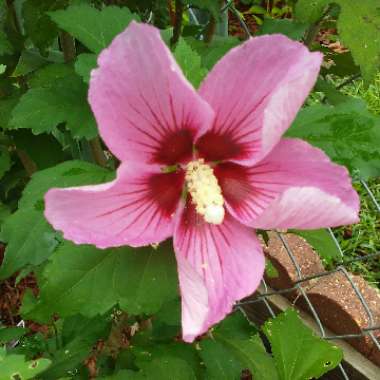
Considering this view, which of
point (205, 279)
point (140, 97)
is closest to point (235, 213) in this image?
point (205, 279)

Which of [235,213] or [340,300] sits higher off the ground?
[235,213]

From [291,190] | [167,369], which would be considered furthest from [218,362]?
[291,190]

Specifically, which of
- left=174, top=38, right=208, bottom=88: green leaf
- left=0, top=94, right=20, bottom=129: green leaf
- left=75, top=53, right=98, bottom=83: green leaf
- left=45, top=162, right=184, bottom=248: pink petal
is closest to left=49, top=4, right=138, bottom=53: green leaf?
left=75, top=53, right=98, bottom=83: green leaf

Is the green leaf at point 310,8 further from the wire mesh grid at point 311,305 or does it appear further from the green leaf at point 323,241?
the wire mesh grid at point 311,305

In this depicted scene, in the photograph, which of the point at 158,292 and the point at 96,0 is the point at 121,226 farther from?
the point at 96,0

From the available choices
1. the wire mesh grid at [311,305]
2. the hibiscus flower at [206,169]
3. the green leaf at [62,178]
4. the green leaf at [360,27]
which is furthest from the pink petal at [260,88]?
the wire mesh grid at [311,305]

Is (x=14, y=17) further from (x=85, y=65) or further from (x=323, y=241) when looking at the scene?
(x=323, y=241)
